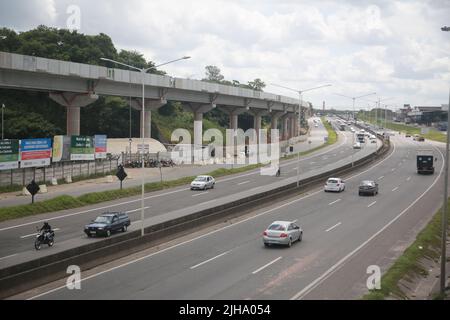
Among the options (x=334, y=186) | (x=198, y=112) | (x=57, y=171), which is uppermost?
(x=198, y=112)

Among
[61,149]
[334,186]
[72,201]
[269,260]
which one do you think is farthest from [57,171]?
[269,260]

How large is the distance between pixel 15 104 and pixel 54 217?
51316mm

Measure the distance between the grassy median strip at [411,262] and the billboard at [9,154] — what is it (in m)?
33.2

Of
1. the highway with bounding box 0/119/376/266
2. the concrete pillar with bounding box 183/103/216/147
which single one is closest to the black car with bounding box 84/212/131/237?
the highway with bounding box 0/119/376/266

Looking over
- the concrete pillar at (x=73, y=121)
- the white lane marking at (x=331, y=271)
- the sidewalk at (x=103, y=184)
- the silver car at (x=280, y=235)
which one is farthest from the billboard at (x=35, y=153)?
the white lane marking at (x=331, y=271)

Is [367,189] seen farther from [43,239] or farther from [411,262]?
[43,239]

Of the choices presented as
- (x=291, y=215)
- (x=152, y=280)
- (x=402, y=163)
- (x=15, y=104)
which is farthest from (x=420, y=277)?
(x=15, y=104)

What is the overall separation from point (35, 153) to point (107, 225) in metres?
24.2

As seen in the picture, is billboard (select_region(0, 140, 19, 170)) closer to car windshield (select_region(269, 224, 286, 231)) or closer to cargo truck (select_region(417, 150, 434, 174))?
car windshield (select_region(269, 224, 286, 231))

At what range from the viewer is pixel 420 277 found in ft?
89.9

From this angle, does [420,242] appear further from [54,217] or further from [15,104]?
[15,104]

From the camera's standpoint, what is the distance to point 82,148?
200 feet

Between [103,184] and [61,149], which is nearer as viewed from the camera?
[103,184]
